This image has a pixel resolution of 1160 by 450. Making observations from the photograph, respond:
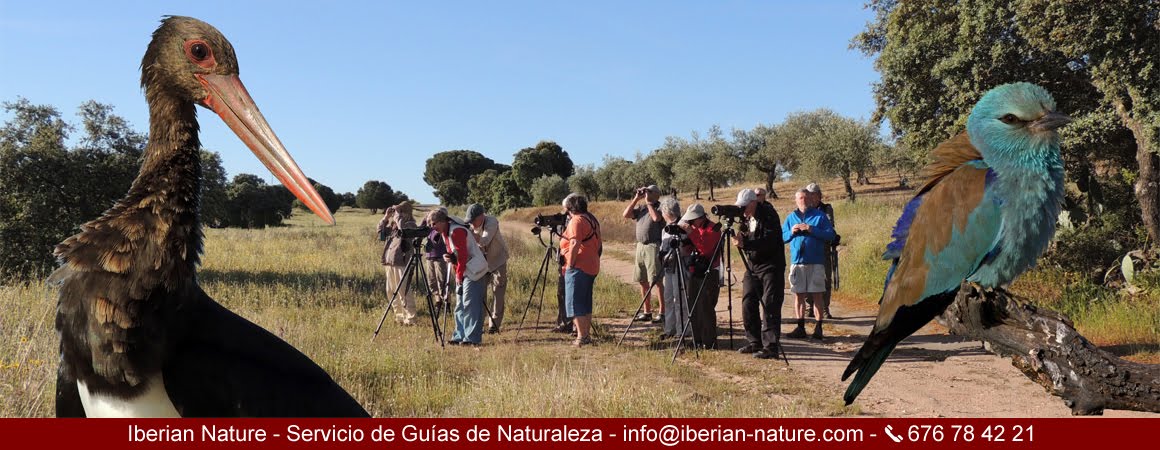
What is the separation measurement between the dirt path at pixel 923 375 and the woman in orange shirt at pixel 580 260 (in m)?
1.05

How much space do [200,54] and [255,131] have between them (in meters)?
0.48

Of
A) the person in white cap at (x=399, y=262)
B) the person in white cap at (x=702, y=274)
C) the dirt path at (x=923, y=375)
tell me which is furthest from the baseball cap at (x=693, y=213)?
the person in white cap at (x=399, y=262)

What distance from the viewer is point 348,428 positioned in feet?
8.10

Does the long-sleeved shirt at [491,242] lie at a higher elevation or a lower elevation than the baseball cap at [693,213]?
lower

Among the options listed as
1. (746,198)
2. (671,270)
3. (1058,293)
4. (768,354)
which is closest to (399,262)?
(671,270)

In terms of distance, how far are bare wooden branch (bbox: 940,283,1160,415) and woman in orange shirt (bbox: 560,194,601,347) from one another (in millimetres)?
6411

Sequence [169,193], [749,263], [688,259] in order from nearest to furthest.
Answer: [169,193] → [749,263] → [688,259]

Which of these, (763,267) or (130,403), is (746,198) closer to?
(763,267)

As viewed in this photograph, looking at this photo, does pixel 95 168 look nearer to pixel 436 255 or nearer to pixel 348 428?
pixel 436 255

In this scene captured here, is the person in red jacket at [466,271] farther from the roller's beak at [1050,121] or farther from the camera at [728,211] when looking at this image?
the roller's beak at [1050,121]

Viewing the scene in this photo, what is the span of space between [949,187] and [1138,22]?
23.9 feet

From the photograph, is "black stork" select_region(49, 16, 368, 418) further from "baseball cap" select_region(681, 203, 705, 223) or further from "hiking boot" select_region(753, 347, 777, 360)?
"hiking boot" select_region(753, 347, 777, 360)

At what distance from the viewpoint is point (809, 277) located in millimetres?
8500

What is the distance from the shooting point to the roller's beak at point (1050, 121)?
5.96ft
